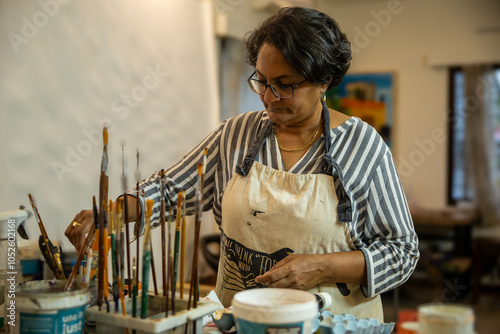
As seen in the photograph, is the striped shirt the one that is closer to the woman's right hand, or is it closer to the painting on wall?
the woman's right hand

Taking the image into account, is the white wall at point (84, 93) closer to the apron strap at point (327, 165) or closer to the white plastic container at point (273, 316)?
the apron strap at point (327, 165)

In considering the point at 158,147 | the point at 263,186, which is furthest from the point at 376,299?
the point at 158,147

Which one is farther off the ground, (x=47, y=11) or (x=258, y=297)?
(x=47, y=11)

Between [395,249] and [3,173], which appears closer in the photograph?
[395,249]

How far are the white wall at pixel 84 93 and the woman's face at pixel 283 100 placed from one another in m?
1.53

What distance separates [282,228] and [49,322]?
2.39 feet

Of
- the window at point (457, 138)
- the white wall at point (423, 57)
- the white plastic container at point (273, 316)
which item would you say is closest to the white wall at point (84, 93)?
the white plastic container at point (273, 316)

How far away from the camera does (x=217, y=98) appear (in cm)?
491

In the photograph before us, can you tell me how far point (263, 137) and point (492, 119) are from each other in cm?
525

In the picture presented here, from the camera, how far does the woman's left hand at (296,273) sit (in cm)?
139

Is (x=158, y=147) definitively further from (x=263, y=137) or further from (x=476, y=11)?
(x=476, y=11)

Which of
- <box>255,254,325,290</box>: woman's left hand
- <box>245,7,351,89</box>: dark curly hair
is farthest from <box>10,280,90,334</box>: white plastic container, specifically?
<box>245,7,351,89</box>: dark curly hair

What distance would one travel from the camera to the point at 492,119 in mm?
6184

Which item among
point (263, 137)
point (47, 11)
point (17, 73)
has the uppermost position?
point (47, 11)
